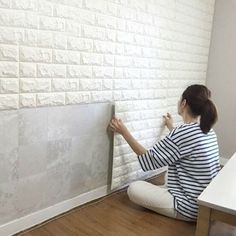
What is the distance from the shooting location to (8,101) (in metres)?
1.61

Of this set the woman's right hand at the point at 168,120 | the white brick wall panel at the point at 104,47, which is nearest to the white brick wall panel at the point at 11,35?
the white brick wall panel at the point at 104,47

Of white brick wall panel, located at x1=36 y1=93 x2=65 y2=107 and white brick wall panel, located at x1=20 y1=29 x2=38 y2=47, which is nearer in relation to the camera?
white brick wall panel, located at x1=20 y1=29 x2=38 y2=47

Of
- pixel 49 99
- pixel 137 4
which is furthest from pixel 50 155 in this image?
pixel 137 4

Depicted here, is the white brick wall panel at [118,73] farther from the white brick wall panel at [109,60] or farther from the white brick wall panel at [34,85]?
the white brick wall panel at [34,85]

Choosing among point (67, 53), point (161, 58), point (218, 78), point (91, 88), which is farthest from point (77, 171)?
point (218, 78)

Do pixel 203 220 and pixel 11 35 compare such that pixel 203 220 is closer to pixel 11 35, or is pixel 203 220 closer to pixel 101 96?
pixel 101 96

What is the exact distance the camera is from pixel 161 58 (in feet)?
8.77

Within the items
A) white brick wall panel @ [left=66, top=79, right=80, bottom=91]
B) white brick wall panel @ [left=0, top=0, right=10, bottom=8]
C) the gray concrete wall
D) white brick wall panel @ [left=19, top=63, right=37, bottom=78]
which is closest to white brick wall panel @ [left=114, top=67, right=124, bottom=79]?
the gray concrete wall

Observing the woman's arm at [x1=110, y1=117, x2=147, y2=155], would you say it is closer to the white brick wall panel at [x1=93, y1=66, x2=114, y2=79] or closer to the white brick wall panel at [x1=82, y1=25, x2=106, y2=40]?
the white brick wall panel at [x1=93, y1=66, x2=114, y2=79]

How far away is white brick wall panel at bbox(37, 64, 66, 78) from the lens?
68.5 inches

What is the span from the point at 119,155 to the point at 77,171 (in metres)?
0.40

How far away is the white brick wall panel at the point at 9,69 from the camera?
1562 mm

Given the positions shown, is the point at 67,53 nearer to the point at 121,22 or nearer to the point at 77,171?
the point at 121,22

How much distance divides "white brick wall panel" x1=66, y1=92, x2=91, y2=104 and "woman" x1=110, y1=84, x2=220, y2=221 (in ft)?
1.83
